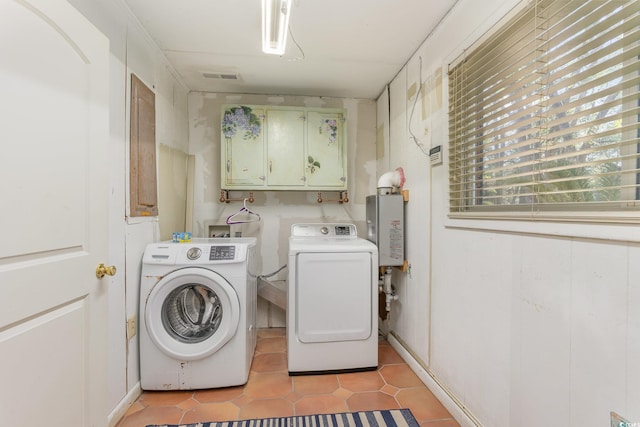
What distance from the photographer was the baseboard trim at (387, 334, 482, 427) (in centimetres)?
148

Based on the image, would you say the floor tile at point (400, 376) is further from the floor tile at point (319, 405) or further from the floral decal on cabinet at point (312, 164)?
the floral decal on cabinet at point (312, 164)

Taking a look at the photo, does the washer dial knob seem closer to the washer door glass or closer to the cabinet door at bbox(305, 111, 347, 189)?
the washer door glass

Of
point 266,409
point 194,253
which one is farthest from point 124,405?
point 194,253

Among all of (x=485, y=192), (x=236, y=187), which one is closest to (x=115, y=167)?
(x=236, y=187)

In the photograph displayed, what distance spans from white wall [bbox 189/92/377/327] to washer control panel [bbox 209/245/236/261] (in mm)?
968

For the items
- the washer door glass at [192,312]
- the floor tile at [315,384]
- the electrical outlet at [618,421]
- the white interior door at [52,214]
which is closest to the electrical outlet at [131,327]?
the washer door glass at [192,312]

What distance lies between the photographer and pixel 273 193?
291cm

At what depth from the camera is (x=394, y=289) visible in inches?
97.7

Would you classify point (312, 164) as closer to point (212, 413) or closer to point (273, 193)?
point (273, 193)

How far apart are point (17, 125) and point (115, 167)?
0.74 metres

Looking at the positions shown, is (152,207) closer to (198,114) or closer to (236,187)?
(236,187)

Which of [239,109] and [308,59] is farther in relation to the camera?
[239,109]

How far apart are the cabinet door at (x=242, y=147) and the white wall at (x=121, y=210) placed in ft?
2.46

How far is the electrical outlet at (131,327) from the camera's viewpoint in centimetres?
175
